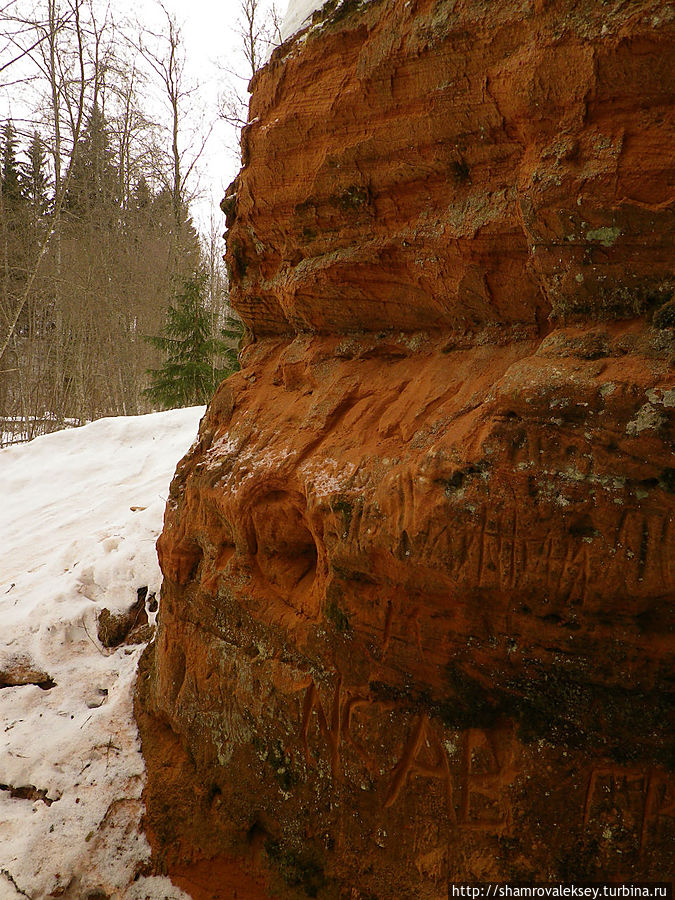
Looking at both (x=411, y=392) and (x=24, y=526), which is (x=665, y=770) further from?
(x=24, y=526)

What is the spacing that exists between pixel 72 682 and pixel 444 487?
3294 mm

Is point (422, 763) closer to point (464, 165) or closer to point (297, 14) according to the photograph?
point (464, 165)

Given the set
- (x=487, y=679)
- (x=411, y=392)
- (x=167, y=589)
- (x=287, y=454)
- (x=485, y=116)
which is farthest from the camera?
(x=167, y=589)

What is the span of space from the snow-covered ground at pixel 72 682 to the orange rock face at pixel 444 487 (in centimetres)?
27

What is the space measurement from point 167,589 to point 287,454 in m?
1.35

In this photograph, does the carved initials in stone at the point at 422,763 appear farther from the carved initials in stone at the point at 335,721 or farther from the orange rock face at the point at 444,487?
the carved initials in stone at the point at 335,721

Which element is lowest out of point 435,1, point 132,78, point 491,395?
point 491,395

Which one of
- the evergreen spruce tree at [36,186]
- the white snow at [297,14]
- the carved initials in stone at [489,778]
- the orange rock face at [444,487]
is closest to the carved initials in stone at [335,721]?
the orange rock face at [444,487]

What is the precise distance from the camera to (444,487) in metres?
2.15

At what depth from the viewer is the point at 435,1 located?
2410mm

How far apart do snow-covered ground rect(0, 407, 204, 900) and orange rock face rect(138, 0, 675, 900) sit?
0.27 m

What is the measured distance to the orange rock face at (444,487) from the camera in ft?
6.44

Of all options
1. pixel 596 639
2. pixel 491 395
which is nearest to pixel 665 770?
pixel 596 639

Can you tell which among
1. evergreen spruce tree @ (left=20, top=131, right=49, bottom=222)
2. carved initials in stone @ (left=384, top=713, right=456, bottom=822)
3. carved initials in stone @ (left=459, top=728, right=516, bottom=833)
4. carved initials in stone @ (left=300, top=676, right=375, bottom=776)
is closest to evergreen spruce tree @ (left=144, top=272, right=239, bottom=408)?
evergreen spruce tree @ (left=20, top=131, right=49, bottom=222)
